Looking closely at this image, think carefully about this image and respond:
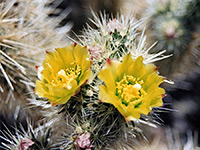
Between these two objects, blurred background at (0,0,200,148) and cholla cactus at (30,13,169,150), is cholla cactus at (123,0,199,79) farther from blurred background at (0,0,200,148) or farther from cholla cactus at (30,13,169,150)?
cholla cactus at (30,13,169,150)

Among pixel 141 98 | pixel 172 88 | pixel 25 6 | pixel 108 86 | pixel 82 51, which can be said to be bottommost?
pixel 172 88

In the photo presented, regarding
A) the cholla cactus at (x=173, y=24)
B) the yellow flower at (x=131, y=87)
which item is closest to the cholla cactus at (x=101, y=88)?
the yellow flower at (x=131, y=87)

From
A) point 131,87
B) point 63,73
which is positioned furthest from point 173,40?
point 63,73

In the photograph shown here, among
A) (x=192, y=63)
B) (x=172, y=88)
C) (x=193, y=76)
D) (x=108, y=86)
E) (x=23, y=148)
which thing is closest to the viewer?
(x=108, y=86)

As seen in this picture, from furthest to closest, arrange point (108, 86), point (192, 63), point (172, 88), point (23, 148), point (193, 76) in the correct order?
point (172, 88), point (193, 76), point (192, 63), point (23, 148), point (108, 86)

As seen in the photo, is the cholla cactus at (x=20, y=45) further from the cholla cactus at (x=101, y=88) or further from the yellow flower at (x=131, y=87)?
the yellow flower at (x=131, y=87)

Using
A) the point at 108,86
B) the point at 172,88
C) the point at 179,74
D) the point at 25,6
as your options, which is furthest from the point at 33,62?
→ the point at 172,88

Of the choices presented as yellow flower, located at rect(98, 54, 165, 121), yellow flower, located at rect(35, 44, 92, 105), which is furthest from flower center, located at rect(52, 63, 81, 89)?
yellow flower, located at rect(98, 54, 165, 121)

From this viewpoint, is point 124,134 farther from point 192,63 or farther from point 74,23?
point 74,23
